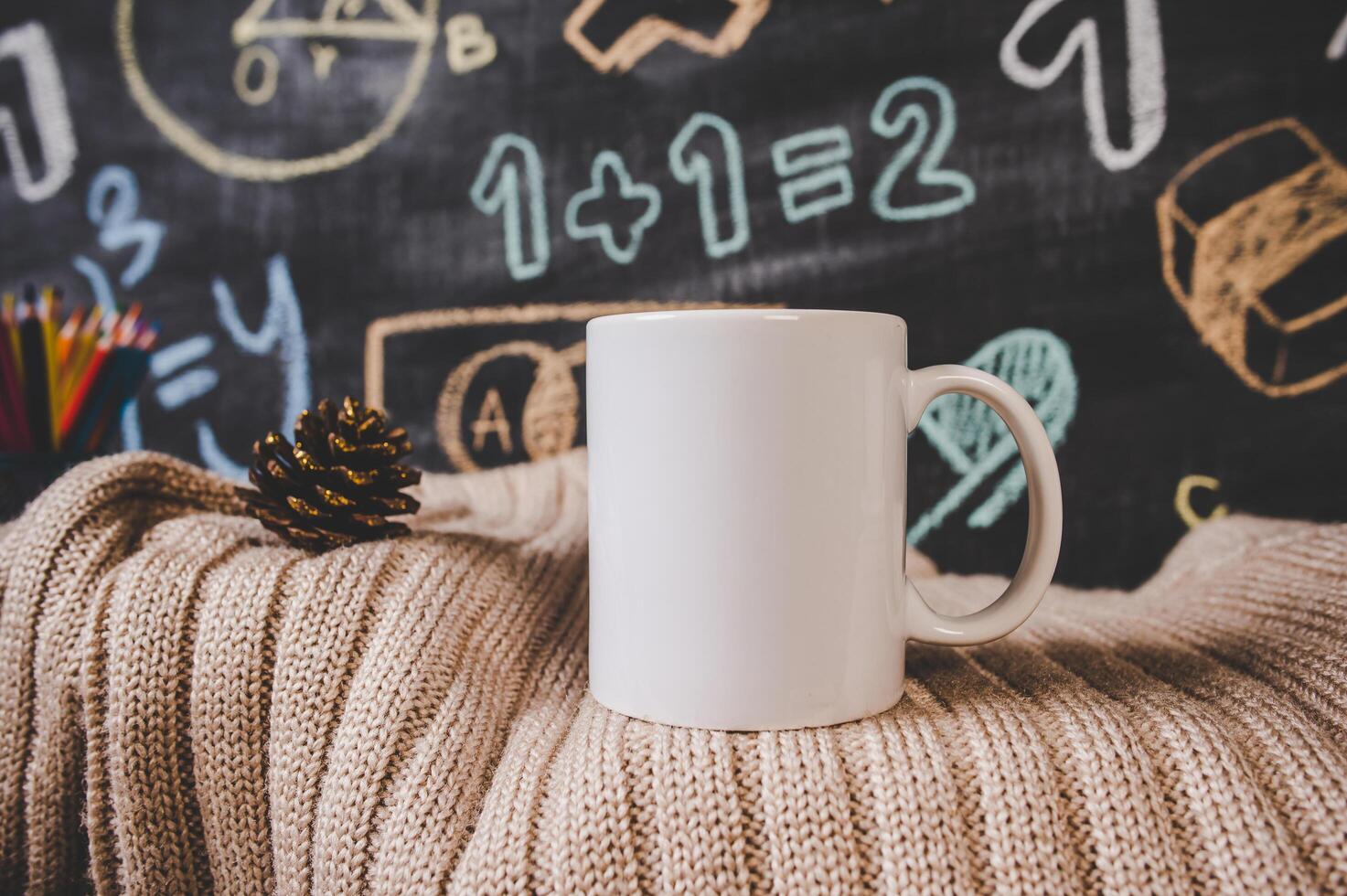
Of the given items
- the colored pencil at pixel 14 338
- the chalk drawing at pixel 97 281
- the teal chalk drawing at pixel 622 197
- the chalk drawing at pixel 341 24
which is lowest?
the colored pencil at pixel 14 338

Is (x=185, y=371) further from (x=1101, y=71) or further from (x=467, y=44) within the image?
(x=1101, y=71)

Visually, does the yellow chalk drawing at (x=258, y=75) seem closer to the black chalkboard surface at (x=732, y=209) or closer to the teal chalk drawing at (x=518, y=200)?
the black chalkboard surface at (x=732, y=209)

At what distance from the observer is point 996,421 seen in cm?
74

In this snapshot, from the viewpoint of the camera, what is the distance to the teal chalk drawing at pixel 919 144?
728mm

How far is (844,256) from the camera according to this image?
0.75 m

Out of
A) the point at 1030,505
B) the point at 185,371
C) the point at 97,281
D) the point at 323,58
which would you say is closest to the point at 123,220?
the point at 97,281

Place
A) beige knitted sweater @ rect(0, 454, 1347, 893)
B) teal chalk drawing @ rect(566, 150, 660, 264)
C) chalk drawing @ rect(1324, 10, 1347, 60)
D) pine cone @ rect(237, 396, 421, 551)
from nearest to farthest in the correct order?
beige knitted sweater @ rect(0, 454, 1347, 893) → pine cone @ rect(237, 396, 421, 551) → chalk drawing @ rect(1324, 10, 1347, 60) → teal chalk drawing @ rect(566, 150, 660, 264)

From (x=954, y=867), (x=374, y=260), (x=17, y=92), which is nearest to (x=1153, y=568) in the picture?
(x=954, y=867)

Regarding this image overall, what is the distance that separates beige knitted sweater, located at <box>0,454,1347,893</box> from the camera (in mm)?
298

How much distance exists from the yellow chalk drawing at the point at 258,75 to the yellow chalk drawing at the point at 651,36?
0.99ft

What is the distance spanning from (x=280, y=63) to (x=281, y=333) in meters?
0.27

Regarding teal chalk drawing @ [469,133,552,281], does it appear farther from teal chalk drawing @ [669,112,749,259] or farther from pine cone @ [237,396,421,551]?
pine cone @ [237,396,421,551]

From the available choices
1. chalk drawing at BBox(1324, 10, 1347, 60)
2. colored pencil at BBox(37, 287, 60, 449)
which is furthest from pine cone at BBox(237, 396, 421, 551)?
chalk drawing at BBox(1324, 10, 1347, 60)

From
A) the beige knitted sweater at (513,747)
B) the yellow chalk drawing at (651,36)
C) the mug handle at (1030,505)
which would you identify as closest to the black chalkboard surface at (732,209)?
the yellow chalk drawing at (651,36)
